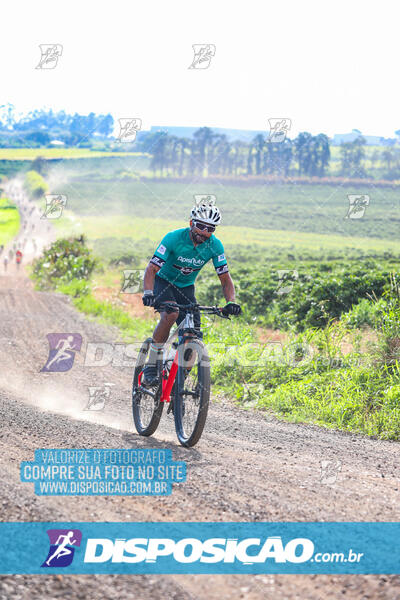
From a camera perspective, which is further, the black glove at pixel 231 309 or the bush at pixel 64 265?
the bush at pixel 64 265

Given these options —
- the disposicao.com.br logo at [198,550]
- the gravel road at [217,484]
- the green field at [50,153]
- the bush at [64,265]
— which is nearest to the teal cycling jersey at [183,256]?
the gravel road at [217,484]

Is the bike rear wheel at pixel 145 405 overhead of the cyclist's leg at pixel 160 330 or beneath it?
beneath

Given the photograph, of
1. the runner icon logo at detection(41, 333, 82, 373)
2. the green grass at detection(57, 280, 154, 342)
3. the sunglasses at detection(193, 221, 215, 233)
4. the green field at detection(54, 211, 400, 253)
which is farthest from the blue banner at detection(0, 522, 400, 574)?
the green field at detection(54, 211, 400, 253)

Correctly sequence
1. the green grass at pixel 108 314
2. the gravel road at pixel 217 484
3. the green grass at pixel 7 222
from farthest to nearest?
the green grass at pixel 7 222, the green grass at pixel 108 314, the gravel road at pixel 217 484

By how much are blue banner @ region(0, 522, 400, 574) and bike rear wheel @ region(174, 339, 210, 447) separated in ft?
6.72

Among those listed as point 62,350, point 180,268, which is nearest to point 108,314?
point 62,350

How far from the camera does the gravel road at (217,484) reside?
377cm

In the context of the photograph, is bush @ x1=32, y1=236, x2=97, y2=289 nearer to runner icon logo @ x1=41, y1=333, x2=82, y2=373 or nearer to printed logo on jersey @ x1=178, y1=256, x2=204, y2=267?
runner icon logo @ x1=41, y1=333, x2=82, y2=373

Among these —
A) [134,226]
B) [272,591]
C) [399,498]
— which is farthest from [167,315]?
[134,226]

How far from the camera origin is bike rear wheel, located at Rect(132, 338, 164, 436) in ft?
24.0

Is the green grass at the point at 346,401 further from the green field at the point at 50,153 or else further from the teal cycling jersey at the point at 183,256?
the green field at the point at 50,153

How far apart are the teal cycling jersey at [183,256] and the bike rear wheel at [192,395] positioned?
1.02 m

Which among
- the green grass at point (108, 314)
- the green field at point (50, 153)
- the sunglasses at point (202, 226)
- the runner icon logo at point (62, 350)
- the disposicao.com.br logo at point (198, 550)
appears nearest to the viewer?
the disposicao.com.br logo at point (198, 550)

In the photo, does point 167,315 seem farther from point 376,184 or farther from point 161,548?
point 376,184
